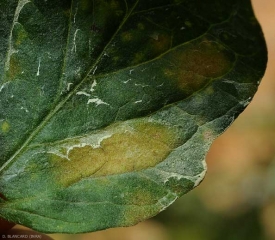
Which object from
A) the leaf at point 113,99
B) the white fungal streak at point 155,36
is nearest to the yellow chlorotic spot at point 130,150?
the leaf at point 113,99

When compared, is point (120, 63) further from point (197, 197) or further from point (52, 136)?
point (197, 197)

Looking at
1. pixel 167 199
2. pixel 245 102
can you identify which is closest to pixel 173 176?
pixel 167 199

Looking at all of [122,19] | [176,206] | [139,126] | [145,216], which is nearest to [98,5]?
[122,19]

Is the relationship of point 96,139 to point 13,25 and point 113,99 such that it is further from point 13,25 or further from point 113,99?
point 13,25

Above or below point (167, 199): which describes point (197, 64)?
above

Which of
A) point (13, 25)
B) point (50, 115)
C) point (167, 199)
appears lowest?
point (167, 199)

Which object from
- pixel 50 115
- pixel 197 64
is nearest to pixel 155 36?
pixel 197 64
